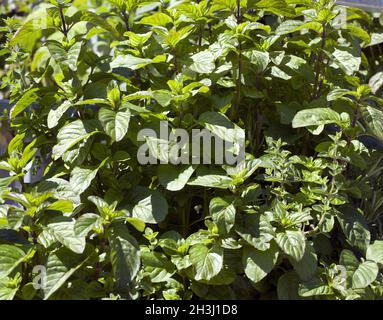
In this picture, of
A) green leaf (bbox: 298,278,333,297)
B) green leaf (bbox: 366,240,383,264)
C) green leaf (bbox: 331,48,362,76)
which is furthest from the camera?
green leaf (bbox: 331,48,362,76)

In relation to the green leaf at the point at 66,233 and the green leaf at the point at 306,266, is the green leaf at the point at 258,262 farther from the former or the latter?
the green leaf at the point at 66,233

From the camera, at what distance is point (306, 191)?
1.76m

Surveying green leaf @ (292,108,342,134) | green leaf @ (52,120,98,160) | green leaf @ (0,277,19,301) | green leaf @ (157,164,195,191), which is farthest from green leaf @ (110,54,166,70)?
green leaf @ (0,277,19,301)

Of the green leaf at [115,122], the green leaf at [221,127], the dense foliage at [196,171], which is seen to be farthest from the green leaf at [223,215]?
the green leaf at [115,122]

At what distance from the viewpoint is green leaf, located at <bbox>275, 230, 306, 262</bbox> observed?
60.5 inches

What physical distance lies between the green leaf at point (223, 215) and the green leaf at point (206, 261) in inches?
2.6

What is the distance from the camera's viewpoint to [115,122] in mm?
1646

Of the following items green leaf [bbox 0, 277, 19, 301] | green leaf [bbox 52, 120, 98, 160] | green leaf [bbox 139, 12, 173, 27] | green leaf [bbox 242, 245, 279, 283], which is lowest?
green leaf [bbox 242, 245, 279, 283]

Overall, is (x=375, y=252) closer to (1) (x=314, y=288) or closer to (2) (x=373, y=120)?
(1) (x=314, y=288)

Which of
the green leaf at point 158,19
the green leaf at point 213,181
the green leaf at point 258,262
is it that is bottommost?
the green leaf at point 258,262

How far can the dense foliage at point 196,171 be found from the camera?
1585 millimetres

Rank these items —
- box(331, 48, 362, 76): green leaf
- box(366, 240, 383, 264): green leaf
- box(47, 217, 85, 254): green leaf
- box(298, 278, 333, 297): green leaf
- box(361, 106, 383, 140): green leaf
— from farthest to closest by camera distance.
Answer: box(331, 48, 362, 76): green leaf
box(361, 106, 383, 140): green leaf
box(366, 240, 383, 264): green leaf
box(298, 278, 333, 297): green leaf
box(47, 217, 85, 254): green leaf

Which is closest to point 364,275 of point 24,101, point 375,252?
point 375,252

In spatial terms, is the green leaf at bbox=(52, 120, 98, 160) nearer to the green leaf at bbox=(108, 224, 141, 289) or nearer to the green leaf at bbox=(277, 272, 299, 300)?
the green leaf at bbox=(108, 224, 141, 289)
